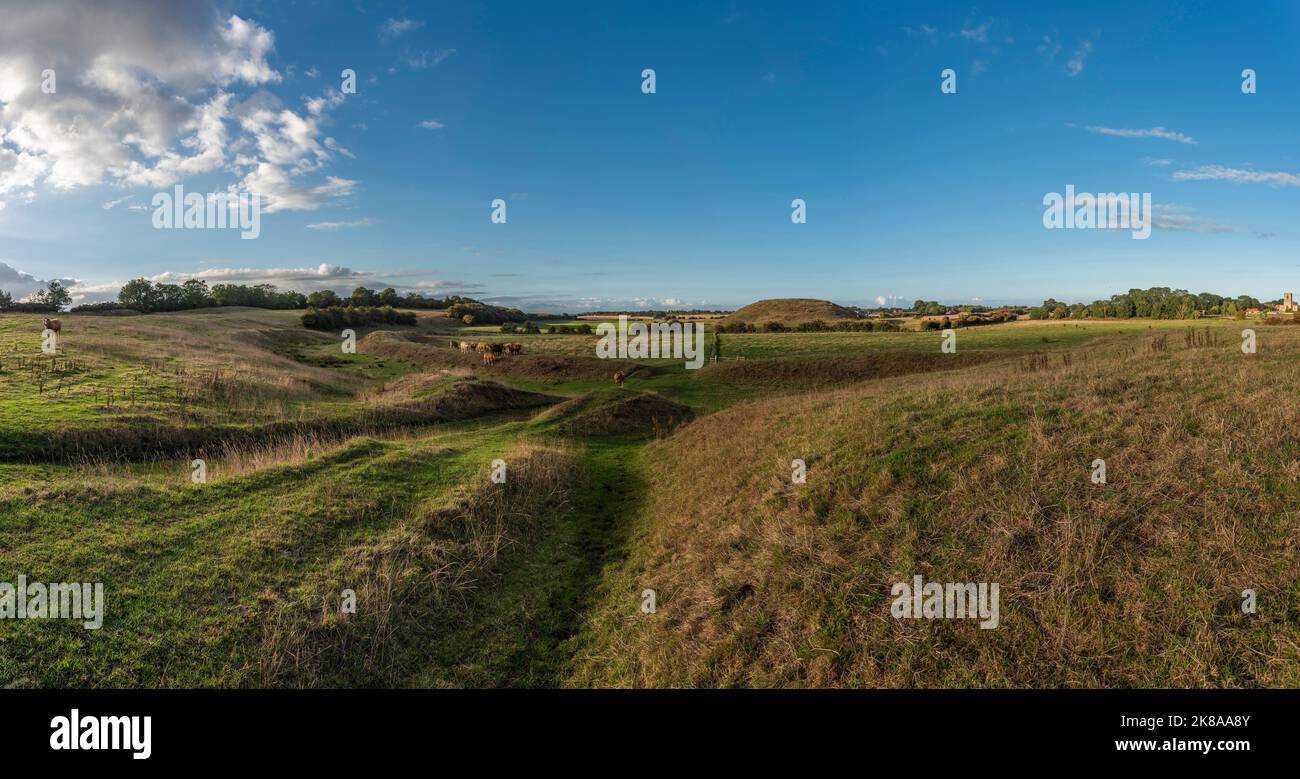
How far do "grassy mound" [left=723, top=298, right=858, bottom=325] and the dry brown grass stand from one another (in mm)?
98065

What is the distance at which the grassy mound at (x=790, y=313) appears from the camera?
11468 centimetres

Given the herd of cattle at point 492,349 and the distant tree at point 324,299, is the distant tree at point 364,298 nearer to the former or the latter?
the distant tree at point 324,299

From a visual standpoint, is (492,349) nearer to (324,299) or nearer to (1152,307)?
(324,299)

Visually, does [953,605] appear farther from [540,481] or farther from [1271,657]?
[540,481]

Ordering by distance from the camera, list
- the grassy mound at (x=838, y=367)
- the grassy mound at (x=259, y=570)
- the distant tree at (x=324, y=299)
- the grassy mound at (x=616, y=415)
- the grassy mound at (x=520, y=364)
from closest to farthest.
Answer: the grassy mound at (x=259, y=570) → the grassy mound at (x=616, y=415) → the grassy mound at (x=838, y=367) → the grassy mound at (x=520, y=364) → the distant tree at (x=324, y=299)

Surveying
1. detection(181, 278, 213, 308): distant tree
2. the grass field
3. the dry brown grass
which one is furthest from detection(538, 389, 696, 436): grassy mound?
detection(181, 278, 213, 308): distant tree

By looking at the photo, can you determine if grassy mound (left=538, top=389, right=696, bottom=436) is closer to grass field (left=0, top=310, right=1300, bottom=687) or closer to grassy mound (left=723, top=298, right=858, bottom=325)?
grass field (left=0, top=310, right=1300, bottom=687)

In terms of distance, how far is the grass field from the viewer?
7074mm

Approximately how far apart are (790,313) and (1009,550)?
124 meters

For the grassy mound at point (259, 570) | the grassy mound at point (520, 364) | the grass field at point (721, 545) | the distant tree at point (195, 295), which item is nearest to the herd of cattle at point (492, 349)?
the grassy mound at point (520, 364)

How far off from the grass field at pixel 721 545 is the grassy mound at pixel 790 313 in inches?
3808

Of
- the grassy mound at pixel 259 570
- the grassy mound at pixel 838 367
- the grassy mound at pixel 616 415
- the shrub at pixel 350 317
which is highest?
the shrub at pixel 350 317
